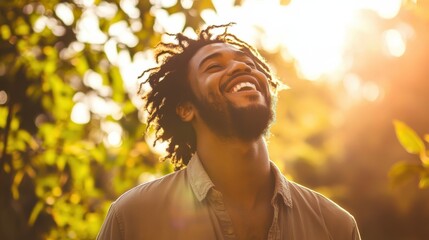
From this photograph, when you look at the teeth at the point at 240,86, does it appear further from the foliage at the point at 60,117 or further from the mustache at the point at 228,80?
the foliage at the point at 60,117

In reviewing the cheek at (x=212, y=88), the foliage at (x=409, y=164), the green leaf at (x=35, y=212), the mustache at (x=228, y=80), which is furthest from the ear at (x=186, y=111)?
the green leaf at (x=35, y=212)

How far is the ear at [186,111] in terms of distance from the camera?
396 cm

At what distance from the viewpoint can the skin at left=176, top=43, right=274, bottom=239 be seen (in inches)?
139

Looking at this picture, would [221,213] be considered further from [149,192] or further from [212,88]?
[212,88]

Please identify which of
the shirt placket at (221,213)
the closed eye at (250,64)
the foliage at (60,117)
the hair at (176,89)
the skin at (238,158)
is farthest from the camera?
the foliage at (60,117)

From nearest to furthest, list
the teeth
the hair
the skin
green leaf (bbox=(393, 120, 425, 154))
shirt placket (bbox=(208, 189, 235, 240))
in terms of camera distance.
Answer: green leaf (bbox=(393, 120, 425, 154)) → shirt placket (bbox=(208, 189, 235, 240)) → the skin → the teeth → the hair

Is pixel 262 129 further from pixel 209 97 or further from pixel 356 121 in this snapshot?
pixel 356 121

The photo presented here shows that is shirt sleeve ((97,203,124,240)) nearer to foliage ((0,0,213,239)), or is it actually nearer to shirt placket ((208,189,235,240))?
shirt placket ((208,189,235,240))

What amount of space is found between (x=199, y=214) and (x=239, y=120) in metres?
0.47

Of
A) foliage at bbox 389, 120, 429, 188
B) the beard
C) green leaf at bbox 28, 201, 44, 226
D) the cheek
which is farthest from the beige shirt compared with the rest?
green leaf at bbox 28, 201, 44, 226

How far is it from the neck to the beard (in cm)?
4

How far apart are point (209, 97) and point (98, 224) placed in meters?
2.07

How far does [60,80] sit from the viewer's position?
5516 millimetres

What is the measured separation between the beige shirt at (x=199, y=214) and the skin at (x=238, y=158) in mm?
53
